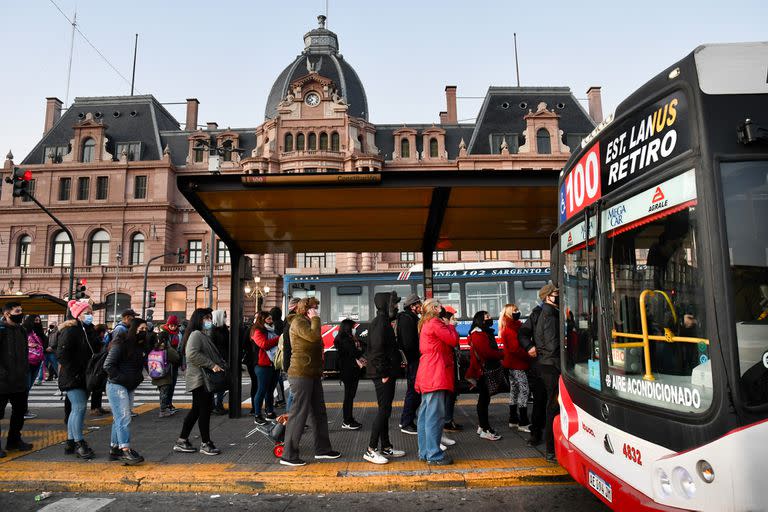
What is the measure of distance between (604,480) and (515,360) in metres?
3.52

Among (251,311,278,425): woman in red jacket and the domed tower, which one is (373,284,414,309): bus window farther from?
the domed tower

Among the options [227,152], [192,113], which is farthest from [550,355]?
[192,113]

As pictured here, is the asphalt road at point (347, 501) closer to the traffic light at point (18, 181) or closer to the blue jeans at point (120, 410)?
the blue jeans at point (120, 410)

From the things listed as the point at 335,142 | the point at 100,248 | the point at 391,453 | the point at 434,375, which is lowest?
the point at 391,453

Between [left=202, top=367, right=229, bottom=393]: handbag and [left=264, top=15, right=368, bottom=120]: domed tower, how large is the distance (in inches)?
1568

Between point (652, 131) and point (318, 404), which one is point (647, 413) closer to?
point (652, 131)

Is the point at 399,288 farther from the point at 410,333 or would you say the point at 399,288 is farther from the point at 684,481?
the point at 684,481

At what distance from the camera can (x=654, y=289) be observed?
135 inches

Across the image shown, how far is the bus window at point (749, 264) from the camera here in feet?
8.97

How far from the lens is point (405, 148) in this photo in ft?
148

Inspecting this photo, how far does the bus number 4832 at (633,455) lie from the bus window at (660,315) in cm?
33

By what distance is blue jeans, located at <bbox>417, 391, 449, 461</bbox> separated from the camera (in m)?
5.96

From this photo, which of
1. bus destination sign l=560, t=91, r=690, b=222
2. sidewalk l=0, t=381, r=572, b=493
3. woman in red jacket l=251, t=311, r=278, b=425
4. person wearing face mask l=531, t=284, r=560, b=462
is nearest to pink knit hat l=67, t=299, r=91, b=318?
sidewalk l=0, t=381, r=572, b=493

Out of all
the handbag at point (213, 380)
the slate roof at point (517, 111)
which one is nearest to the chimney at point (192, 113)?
the slate roof at point (517, 111)
